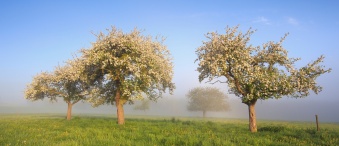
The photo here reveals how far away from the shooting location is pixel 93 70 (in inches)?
1421

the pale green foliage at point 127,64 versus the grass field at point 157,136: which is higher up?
the pale green foliage at point 127,64

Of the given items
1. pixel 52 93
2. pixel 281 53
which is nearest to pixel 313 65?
pixel 281 53

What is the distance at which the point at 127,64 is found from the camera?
31766mm

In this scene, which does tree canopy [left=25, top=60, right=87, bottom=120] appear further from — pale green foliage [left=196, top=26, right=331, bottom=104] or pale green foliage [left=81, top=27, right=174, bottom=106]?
pale green foliage [left=196, top=26, right=331, bottom=104]

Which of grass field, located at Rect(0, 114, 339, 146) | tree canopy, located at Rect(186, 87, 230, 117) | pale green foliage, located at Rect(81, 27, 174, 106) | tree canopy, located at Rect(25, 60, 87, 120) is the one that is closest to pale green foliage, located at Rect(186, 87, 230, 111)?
tree canopy, located at Rect(186, 87, 230, 117)

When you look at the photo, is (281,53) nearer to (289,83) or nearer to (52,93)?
(289,83)

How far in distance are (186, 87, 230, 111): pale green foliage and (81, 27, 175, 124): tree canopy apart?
247ft

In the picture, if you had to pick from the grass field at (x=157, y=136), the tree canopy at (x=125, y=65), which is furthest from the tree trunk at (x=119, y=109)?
the grass field at (x=157, y=136)

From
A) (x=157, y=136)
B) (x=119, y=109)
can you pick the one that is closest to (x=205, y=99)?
(x=119, y=109)

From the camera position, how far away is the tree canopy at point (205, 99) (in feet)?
362

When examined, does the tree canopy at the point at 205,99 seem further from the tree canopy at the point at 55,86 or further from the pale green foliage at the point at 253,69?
the pale green foliage at the point at 253,69

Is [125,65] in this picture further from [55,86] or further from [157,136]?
[55,86]

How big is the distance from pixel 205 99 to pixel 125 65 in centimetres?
8147

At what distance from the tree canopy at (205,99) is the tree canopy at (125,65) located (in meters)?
75.2
